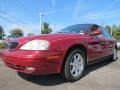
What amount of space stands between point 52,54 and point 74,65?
2.79ft

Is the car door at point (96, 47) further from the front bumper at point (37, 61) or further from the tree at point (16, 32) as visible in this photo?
the tree at point (16, 32)

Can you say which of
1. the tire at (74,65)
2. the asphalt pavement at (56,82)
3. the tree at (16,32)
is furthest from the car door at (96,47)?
the tree at (16,32)

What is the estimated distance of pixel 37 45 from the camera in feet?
13.0

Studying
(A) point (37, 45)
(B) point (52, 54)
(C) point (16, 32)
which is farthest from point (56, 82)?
Answer: (C) point (16, 32)

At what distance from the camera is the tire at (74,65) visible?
4.33m

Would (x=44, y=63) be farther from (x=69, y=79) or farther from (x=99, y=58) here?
(x=99, y=58)

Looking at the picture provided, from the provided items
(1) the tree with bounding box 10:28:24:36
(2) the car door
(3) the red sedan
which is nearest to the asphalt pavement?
(3) the red sedan

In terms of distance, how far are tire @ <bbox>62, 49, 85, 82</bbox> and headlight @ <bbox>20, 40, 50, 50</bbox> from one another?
25.3 inches

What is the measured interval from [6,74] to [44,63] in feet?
5.42

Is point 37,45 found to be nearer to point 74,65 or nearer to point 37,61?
point 37,61

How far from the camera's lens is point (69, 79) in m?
4.42

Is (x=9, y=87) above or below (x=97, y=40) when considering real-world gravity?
below

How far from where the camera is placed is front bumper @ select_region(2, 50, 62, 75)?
383 cm

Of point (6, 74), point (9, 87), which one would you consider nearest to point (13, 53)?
point (9, 87)
